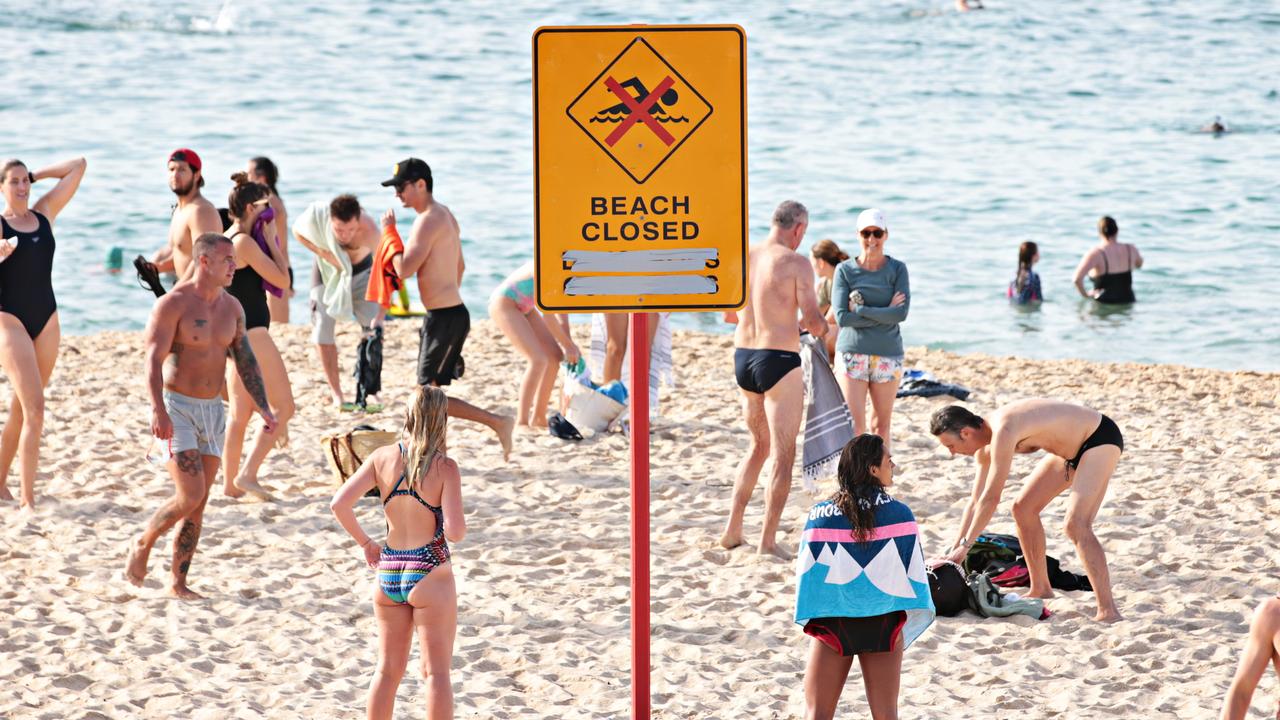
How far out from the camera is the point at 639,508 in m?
3.88

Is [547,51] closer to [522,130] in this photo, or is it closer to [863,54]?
[522,130]

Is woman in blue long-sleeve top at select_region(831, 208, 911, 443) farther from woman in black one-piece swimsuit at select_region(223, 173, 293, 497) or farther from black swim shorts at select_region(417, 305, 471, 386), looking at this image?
woman in black one-piece swimsuit at select_region(223, 173, 293, 497)

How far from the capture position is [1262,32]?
36.0m

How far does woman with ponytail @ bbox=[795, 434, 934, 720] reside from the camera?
4.41 m

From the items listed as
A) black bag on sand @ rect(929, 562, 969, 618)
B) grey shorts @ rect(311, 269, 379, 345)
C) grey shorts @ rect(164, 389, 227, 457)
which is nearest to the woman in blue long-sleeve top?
black bag on sand @ rect(929, 562, 969, 618)

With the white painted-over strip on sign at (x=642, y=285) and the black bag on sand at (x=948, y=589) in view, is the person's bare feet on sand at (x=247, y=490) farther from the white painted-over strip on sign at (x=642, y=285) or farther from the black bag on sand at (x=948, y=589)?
the white painted-over strip on sign at (x=642, y=285)

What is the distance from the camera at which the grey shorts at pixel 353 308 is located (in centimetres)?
970

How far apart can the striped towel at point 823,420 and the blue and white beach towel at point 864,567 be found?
279 centimetres

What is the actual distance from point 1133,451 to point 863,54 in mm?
27666

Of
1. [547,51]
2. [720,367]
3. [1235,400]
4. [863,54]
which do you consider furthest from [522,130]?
[547,51]

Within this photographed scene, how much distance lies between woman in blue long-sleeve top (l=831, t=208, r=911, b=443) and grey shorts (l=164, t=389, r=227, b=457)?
3.38 meters

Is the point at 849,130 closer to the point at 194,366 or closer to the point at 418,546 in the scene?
the point at 194,366

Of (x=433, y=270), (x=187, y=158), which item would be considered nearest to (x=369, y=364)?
(x=433, y=270)

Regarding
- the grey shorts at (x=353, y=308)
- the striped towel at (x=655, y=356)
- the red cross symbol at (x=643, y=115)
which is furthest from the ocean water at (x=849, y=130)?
the red cross symbol at (x=643, y=115)
